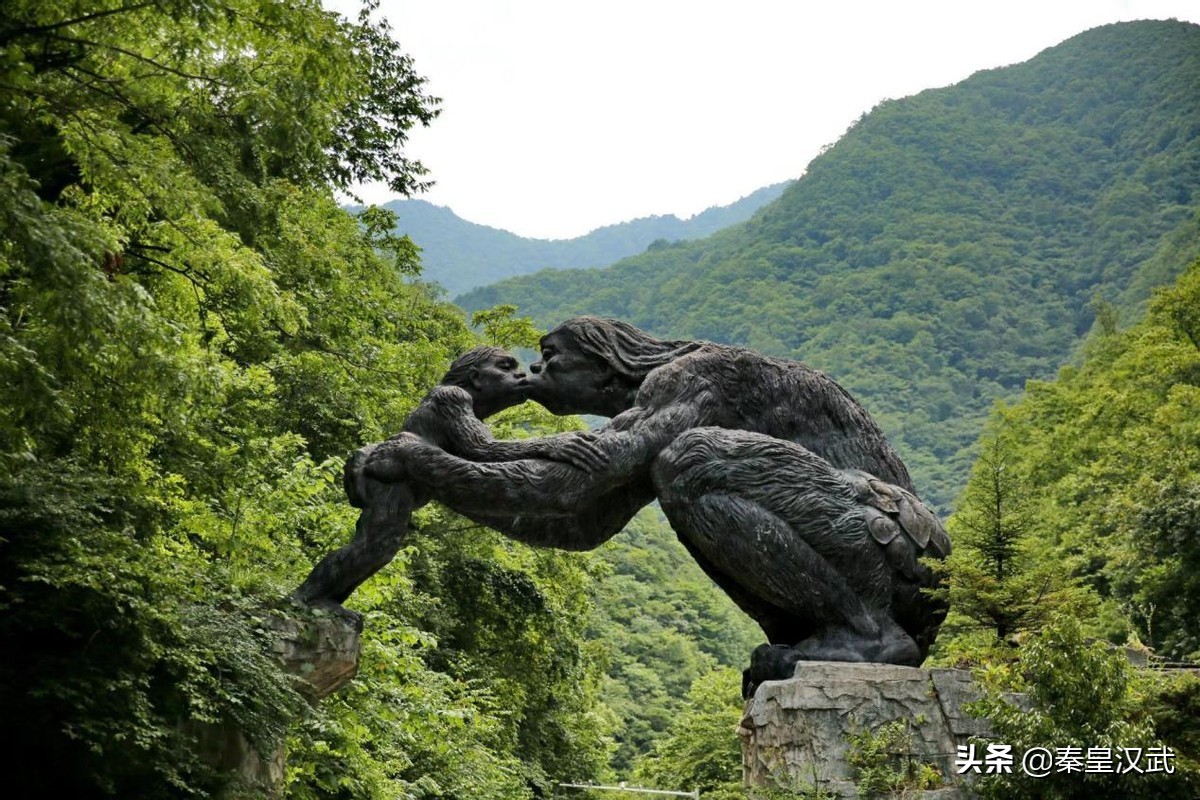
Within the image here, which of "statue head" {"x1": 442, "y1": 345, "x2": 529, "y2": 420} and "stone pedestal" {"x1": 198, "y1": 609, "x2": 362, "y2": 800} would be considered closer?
"stone pedestal" {"x1": 198, "y1": 609, "x2": 362, "y2": 800}

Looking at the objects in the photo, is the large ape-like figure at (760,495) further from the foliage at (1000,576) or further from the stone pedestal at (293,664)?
the stone pedestal at (293,664)

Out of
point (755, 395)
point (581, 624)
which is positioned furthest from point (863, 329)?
point (755, 395)

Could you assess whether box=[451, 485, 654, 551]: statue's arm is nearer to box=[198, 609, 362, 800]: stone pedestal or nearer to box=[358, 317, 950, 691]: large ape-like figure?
box=[358, 317, 950, 691]: large ape-like figure

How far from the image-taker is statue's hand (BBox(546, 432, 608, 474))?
6066mm

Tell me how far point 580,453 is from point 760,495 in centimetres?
80

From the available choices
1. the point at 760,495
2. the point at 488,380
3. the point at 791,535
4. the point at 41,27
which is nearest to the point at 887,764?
the point at 791,535

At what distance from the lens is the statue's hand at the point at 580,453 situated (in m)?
6.07

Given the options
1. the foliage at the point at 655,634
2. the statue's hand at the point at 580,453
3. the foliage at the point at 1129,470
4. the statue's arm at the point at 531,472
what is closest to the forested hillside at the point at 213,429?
the statue's arm at the point at 531,472

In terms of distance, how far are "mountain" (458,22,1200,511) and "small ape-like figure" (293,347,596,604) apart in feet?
165

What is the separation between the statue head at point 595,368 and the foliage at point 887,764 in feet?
6.34

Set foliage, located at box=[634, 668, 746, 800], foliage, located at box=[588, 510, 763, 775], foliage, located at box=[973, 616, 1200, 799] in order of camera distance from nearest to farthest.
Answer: foliage, located at box=[973, 616, 1200, 799] < foliage, located at box=[634, 668, 746, 800] < foliage, located at box=[588, 510, 763, 775]

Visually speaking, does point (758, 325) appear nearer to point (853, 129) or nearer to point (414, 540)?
point (853, 129)

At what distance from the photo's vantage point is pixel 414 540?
16859 mm

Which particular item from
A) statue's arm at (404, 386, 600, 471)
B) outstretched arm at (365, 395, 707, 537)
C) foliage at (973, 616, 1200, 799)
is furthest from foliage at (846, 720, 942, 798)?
statue's arm at (404, 386, 600, 471)
